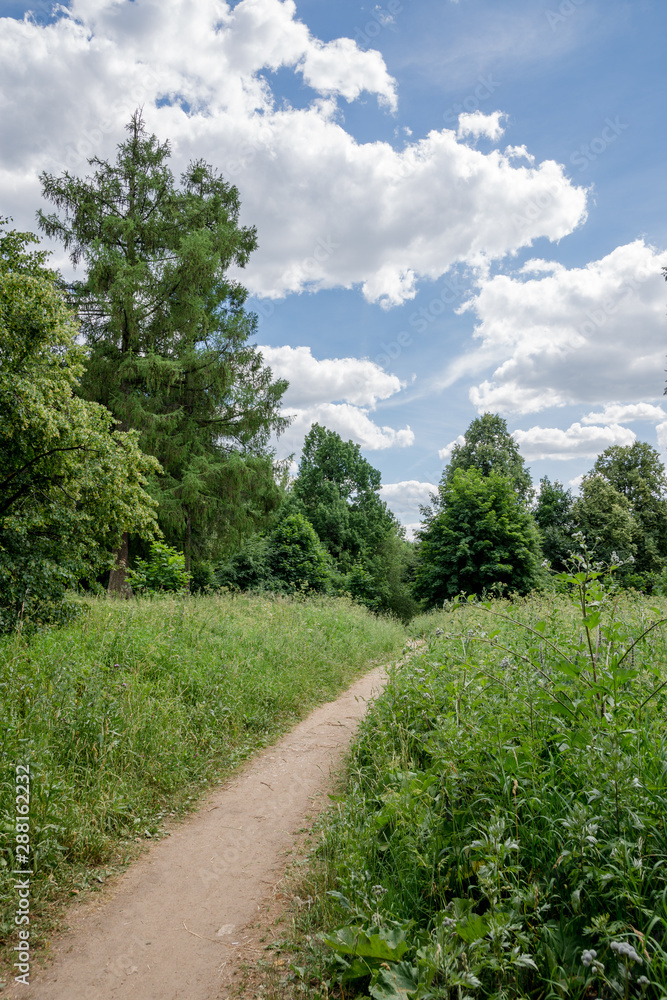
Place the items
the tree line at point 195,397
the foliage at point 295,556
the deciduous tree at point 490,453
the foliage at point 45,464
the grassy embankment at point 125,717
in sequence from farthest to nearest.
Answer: the deciduous tree at point 490,453
the foliage at point 295,556
the tree line at point 195,397
the foliage at point 45,464
the grassy embankment at point 125,717

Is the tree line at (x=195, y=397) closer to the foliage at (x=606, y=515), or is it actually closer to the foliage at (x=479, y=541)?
the foliage at (x=479, y=541)

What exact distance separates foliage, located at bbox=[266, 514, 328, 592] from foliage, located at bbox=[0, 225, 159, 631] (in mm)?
15843

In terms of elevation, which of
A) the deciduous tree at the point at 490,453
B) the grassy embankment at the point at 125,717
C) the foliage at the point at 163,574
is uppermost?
the deciduous tree at the point at 490,453

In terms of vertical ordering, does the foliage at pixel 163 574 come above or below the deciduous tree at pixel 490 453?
below

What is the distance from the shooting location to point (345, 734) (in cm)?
679

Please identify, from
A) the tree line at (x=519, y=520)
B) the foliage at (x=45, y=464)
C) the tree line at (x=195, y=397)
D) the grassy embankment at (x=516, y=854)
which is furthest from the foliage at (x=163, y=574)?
the grassy embankment at (x=516, y=854)

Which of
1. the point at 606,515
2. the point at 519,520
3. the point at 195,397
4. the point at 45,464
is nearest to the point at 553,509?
the point at 606,515

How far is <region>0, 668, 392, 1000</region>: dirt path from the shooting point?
2955mm

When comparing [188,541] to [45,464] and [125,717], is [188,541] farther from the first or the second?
[125,717]

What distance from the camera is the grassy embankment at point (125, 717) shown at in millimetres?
3928

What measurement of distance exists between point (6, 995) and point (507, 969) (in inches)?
105

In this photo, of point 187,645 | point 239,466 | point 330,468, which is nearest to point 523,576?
point 239,466

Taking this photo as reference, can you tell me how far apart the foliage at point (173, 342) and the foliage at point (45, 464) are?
909cm

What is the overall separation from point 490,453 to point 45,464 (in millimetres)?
30268
